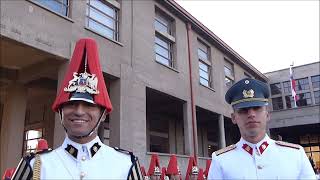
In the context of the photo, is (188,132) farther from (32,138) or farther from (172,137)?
(32,138)

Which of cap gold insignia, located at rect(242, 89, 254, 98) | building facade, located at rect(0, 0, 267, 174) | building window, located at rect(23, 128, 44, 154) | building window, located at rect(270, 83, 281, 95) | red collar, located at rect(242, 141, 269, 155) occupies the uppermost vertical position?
building window, located at rect(270, 83, 281, 95)

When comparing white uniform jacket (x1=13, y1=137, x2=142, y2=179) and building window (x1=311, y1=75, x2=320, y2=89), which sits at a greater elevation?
building window (x1=311, y1=75, x2=320, y2=89)

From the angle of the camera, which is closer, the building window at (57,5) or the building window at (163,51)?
the building window at (57,5)

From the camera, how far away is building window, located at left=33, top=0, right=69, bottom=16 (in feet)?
33.9

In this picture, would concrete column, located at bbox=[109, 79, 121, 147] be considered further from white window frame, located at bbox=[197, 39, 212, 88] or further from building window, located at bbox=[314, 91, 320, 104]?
building window, located at bbox=[314, 91, 320, 104]

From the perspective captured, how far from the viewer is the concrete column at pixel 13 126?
12148mm

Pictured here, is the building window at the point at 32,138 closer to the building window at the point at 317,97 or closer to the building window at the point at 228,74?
the building window at the point at 228,74

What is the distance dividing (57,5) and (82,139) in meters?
9.04

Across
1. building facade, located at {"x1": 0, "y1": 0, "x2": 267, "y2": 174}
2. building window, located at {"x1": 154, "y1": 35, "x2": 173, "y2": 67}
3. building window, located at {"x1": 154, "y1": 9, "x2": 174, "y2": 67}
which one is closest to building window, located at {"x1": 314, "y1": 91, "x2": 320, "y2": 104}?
building facade, located at {"x1": 0, "y1": 0, "x2": 267, "y2": 174}

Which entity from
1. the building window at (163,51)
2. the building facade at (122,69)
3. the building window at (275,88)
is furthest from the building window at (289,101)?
the building window at (163,51)

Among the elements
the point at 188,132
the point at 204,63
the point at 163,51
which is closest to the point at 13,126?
the point at 163,51

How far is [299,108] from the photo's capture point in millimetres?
26469

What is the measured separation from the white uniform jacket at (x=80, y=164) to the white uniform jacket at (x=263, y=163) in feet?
2.68

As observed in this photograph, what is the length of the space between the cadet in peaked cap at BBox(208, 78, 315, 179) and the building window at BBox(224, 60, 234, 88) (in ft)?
60.3
